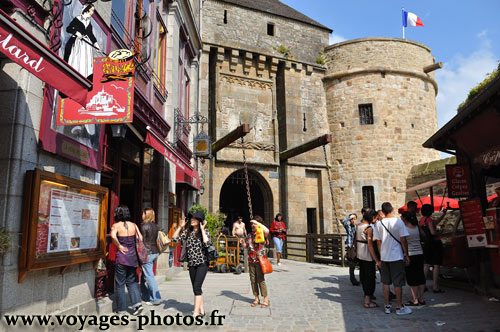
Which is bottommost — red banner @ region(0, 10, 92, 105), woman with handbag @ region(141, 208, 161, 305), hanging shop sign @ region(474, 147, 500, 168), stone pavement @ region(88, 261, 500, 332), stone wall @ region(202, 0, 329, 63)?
stone pavement @ region(88, 261, 500, 332)

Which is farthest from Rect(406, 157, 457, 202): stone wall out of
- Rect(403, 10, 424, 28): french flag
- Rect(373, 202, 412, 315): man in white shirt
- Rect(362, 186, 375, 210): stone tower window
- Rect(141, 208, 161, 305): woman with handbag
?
Rect(141, 208, 161, 305): woman with handbag

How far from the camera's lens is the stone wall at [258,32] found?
1678cm

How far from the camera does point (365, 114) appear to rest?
18484mm

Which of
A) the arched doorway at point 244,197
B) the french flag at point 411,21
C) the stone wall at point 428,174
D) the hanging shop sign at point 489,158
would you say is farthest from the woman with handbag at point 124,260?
the french flag at point 411,21

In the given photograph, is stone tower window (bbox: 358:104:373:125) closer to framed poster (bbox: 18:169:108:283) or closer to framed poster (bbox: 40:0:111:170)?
framed poster (bbox: 40:0:111:170)

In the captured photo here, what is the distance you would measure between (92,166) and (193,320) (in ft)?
7.93

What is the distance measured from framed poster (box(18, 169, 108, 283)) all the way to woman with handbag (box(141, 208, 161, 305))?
39.2 inches

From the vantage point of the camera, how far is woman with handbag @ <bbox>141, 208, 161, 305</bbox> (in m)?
5.85

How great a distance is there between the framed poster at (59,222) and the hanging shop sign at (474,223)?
615 cm

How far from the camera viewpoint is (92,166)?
5.04 meters

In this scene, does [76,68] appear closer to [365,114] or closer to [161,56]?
[161,56]

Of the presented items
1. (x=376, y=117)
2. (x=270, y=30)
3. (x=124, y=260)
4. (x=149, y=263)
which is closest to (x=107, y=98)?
(x=124, y=260)

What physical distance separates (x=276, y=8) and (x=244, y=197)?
10.5 metres

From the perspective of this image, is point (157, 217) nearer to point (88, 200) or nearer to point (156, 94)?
point (156, 94)
